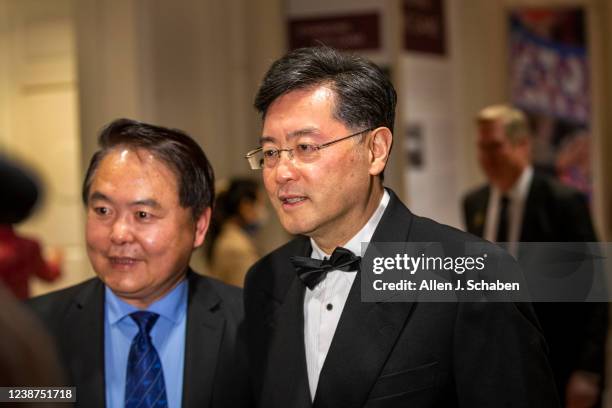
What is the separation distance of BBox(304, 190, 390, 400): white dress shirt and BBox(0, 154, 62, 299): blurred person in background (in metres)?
0.51

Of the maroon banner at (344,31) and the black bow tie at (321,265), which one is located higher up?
the maroon banner at (344,31)

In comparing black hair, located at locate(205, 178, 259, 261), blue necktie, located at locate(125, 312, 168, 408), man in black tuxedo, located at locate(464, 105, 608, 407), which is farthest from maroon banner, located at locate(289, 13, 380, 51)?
blue necktie, located at locate(125, 312, 168, 408)

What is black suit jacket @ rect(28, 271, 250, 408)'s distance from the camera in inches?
65.7

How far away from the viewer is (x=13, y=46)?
178 inches

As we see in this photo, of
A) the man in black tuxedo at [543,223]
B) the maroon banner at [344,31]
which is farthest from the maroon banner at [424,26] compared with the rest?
the man in black tuxedo at [543,223]

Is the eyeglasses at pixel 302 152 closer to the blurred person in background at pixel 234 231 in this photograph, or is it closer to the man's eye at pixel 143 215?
the man's eye at pixel 143 215

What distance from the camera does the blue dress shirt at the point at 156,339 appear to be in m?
1.69

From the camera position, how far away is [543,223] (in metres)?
2.11

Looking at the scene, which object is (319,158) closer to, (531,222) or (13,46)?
(531,222)

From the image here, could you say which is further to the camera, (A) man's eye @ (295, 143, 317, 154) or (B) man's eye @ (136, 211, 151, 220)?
(B) man's eye @ (136, 211, 151, 220)

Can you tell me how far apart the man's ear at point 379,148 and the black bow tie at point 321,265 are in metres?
0.16

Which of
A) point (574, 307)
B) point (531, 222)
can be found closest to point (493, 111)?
point (531, 222)

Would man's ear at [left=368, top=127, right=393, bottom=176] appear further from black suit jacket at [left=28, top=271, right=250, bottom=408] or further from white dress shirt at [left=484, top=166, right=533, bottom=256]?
white dress shirt at [left=484, top=166, right=533, bottom=256]

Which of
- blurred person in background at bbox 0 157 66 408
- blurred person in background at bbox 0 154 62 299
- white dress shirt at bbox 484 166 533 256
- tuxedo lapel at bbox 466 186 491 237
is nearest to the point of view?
blurred person in background at bbox 0 157 66 408
